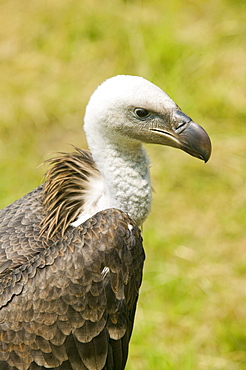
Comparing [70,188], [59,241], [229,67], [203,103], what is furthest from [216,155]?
[59,241]

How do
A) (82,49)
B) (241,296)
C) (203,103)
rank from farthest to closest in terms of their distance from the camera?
(82,49) < (203,103) < (241,296)

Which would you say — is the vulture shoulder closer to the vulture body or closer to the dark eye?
the vulture body

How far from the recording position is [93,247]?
313 centimetres

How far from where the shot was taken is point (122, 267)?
10.5ft

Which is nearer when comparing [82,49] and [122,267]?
[122,267]

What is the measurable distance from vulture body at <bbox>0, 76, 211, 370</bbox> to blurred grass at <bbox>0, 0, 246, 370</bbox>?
1.45 metres

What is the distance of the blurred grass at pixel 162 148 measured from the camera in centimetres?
503

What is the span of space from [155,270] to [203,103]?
2.22 metres

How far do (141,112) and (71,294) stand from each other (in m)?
0.94

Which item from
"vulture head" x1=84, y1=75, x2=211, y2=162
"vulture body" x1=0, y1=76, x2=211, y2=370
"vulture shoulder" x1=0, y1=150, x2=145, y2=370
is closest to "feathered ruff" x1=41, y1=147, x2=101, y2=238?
"vulture body" x1=0, y1=76, x2=211, y2=370

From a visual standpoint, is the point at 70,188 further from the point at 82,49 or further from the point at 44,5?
the point at 44,5

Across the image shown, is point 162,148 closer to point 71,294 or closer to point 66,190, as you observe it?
point 66,190

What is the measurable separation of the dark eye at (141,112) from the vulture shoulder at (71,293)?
1.61 ft

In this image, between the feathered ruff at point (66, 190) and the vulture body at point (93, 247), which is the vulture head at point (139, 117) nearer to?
the vulture body at point (93, 247)
